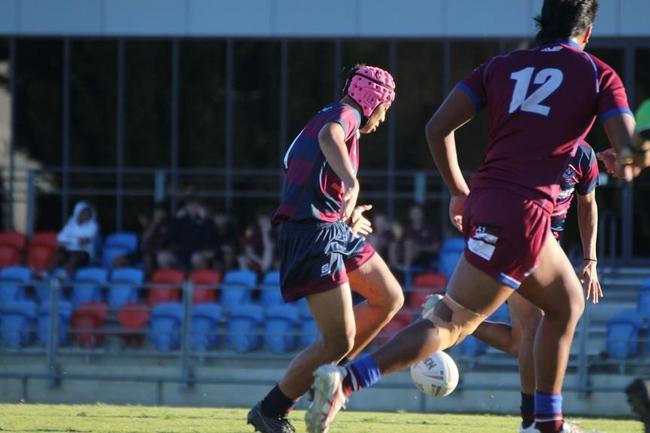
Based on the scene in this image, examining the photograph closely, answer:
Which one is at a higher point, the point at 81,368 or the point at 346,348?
the point at 346,348

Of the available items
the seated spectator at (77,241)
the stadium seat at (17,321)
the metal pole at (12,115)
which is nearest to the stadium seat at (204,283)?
the seated spectator at (77,241)

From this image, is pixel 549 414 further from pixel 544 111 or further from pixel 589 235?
pixel 544 111

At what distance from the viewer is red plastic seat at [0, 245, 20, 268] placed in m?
18.6

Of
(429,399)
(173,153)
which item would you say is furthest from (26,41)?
(429,399)

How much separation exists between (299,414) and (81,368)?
24.3ft

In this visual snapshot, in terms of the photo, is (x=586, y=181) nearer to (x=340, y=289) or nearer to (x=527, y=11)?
(x=340, y=289)

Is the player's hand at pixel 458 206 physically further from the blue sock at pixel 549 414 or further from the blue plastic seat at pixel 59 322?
the blue plastic seat at pixel 59 322

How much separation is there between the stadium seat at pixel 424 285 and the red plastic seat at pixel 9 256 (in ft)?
19.3

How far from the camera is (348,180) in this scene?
6297mm

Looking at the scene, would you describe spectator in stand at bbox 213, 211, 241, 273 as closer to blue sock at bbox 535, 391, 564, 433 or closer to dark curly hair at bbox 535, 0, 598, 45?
blue sock at bbox 535, 391, 564, 433

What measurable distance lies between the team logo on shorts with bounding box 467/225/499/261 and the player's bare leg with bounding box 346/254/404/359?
1218mm

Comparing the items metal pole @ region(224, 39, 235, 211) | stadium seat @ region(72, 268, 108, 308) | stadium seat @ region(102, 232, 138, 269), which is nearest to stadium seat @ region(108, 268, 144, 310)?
stadium seat @ region(72, 268, 108, 308)

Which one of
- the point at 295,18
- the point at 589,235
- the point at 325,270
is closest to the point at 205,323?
the point at 295,18

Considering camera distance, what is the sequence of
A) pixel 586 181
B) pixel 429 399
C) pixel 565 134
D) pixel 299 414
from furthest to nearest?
pixel 429 399, pixel 299 414, pixel 586 181, pixel 565 134
